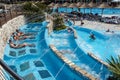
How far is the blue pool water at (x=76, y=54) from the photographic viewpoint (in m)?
14.0

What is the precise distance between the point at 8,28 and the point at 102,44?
8492 millimetres

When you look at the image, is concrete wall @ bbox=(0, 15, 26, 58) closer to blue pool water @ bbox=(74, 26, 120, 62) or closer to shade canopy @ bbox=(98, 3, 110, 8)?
blue pool water @ bbox=(74, 26, 120, 62)

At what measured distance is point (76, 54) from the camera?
17844mm

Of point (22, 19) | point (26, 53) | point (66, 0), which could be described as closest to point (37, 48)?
point (26, 53)

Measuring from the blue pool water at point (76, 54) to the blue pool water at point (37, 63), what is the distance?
1385 millimetres

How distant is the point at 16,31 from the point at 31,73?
10.4m

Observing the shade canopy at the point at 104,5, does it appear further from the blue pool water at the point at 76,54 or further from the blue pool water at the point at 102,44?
the blue pool water at the point at 76,54

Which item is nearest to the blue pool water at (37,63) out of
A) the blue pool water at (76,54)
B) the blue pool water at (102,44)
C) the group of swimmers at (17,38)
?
the group of swimmers at (17,38)

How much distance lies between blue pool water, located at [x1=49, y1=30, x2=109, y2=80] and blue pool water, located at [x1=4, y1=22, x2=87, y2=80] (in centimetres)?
138

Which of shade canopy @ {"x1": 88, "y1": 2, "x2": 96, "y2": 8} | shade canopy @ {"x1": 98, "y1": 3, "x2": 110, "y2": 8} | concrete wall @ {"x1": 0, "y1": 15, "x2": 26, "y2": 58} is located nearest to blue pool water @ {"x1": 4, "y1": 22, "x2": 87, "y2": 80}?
concrete wall @ {"x1": 0, "y1": 15, "x2": 26, "y2": 58}

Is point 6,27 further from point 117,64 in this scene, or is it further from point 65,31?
point 117,64

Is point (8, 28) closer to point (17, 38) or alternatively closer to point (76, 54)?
point (17, 38)

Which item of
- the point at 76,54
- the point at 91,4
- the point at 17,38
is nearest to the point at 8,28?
the point at 17,38

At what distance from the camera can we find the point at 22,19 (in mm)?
27266
